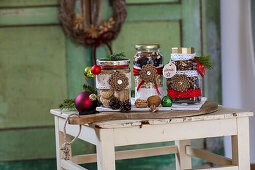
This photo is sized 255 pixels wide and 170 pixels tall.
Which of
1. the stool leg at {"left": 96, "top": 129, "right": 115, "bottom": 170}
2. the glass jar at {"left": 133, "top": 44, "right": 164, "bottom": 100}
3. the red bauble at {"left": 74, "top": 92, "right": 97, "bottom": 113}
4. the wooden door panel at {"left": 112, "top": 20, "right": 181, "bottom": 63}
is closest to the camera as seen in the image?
the stool leg at {"left": 96, "top": 129, "right": 115, "bottom": 170}

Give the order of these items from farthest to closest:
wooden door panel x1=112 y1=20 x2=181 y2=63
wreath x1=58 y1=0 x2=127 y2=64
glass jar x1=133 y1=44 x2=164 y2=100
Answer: wooden door panel x1=112 y1=20 x2=181 y2=63, wreath x1=58 y1=0 x2=127 y2=64, glass jar x1=133 y1=44 x2=164 y2=100

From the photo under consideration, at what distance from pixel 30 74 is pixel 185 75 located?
134 centimetres

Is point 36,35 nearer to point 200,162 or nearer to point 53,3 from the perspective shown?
point 53,3

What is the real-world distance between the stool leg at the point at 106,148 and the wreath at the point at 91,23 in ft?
4.43

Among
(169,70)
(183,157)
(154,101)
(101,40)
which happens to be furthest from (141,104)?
(101,40)

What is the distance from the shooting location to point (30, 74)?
2.51 meters

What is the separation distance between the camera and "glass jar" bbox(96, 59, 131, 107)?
1.32m

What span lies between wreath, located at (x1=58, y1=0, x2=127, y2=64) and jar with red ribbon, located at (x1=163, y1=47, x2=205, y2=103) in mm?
1117

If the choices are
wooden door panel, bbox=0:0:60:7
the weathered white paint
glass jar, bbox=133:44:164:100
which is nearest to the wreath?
wooden door panel, bbox=0:0:60:7

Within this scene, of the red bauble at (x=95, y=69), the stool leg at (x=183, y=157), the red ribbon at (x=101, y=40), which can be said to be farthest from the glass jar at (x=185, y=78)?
the red ribbon at (x=101, y=40)

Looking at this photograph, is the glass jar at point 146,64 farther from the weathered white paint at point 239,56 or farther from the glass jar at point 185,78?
the weathered white paint at point 239,56

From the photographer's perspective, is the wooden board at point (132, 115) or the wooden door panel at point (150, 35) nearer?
the wooden board at point (132, 115)

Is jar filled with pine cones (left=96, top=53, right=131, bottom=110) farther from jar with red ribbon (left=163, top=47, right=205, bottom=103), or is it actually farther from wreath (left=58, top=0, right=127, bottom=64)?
wreath (left=58, top=0, right=127, bottom=64)

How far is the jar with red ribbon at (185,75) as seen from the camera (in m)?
1.38
